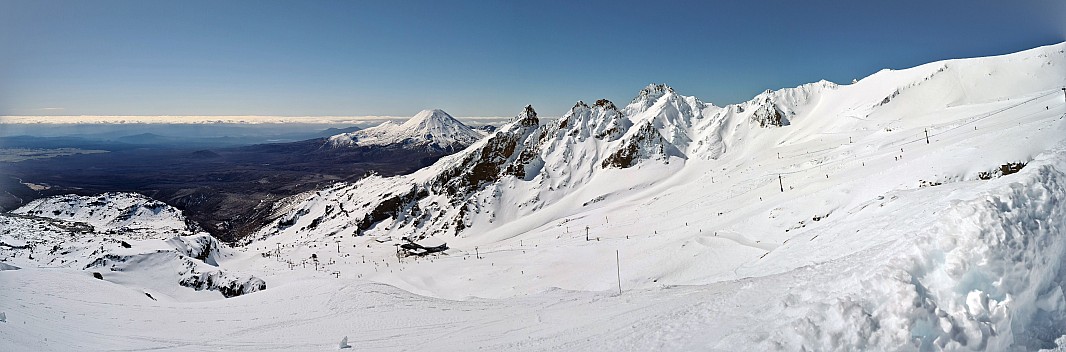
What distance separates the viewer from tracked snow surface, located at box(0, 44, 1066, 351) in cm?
811

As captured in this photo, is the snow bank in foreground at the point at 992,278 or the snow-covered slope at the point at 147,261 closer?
the snow bank in foreground at the point at 992,278

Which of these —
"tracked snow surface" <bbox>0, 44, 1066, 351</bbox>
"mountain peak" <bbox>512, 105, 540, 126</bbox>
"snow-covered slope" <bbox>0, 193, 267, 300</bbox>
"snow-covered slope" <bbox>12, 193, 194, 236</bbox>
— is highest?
"mountain peak" <bbox>512, 105, 540, 126</bbox>

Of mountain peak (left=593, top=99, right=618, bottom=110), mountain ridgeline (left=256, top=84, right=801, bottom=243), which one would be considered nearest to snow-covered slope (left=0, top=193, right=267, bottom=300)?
mountain ridgeline (left=256, top=84, right=801, bottom=243)

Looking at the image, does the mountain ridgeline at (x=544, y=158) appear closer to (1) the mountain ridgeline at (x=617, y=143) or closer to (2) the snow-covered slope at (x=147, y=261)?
(1) the mountain ridgeline at (x=617, y=143)

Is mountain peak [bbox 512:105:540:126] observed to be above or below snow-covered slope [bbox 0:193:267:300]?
above

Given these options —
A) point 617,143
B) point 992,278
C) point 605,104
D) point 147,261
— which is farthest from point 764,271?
point 605,104

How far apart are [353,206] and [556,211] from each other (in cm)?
7221

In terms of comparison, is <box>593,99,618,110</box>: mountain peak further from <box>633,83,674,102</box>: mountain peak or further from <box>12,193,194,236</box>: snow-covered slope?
<box>12,193,194,236</box>: snow-covered slope

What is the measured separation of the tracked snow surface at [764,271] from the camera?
26.6 feet

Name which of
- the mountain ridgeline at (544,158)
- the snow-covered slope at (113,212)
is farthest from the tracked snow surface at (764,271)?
the snow-covered slope at (113,212)

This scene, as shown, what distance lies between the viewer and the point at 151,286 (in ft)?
96.5

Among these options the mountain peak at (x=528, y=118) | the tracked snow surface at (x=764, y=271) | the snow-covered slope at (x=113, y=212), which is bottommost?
the snow-covered slope at (x=113, y=212)

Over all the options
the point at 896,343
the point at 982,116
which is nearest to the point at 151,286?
the point at 896,343

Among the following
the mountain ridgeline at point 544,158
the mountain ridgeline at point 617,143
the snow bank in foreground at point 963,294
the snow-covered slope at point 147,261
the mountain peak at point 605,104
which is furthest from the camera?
the mountain peak at point 605,104
